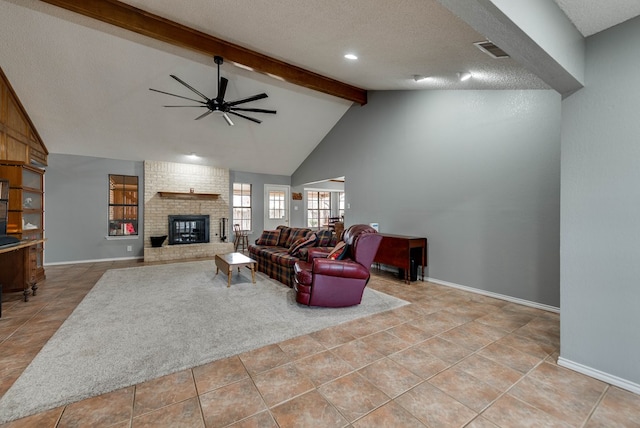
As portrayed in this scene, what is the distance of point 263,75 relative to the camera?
4.89 metres

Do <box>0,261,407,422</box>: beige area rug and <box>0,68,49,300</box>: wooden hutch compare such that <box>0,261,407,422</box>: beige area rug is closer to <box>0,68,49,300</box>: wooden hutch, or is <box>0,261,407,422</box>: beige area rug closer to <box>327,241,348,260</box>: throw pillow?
<box>327,241,348,260</box>: throw pillow

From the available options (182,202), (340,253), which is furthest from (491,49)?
(182,202)

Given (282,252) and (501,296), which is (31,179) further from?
(501,296)

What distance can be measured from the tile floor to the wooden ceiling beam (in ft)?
11.8

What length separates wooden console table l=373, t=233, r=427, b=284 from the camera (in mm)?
4469

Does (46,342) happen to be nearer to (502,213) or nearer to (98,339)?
(98,339)

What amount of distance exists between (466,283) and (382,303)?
1.57m

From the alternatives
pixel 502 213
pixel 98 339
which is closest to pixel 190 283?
pixel 98 339

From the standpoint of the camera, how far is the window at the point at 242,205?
28.1ft

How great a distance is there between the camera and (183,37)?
3.71 m

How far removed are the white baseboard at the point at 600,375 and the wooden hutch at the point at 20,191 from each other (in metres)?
5.75

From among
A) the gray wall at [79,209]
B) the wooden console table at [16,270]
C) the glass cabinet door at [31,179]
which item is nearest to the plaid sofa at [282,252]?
the wooden console table at [16,270]

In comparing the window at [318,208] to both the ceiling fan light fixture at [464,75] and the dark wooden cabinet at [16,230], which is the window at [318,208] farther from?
the dark wooden cabinet at [16,230]

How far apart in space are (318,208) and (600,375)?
8.90 m
